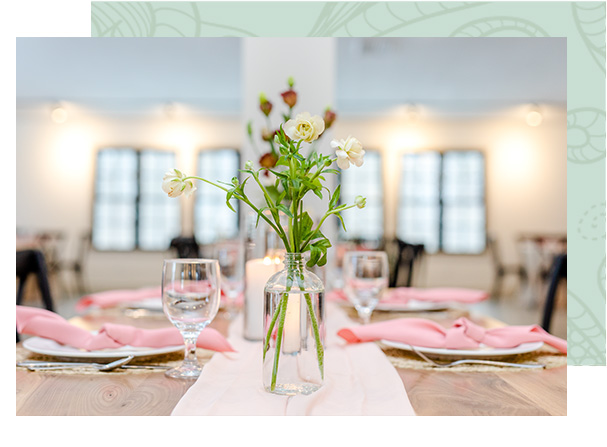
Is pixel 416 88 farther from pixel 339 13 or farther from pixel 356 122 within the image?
pixel 339 13

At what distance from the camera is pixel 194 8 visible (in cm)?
125

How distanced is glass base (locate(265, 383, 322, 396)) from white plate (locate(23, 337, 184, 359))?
0.25 meters

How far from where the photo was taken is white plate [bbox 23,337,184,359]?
32.7 inches

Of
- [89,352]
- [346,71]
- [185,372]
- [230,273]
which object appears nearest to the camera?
[185,372]

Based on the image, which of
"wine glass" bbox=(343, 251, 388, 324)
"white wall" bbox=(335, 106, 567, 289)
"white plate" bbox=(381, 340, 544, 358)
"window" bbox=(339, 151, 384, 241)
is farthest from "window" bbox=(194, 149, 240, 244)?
"white plate" bbox=(381, 340, 544, 358)

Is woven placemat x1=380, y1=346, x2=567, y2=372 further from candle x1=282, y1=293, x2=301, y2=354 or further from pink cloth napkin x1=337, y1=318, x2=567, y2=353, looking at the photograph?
candle x1=282, y1=293, x2=301, y2=354

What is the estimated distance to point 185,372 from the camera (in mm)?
748

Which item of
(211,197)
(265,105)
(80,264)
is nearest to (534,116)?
(211,197)

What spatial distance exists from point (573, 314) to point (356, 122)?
313 inches

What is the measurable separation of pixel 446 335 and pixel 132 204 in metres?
8.60

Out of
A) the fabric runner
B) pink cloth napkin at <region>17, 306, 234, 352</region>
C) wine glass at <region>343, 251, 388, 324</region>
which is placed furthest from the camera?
wine glass at <region>343, 251, 388, 324</region>

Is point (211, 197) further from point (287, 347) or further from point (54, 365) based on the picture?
point (287, 347)

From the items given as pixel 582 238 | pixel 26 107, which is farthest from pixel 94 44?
pixel 582 238

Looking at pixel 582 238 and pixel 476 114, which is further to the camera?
pixel 476 114
